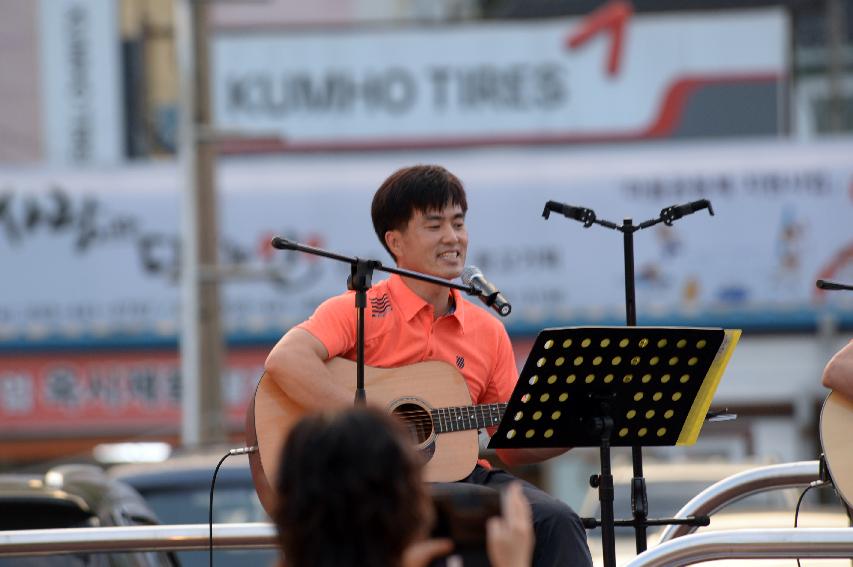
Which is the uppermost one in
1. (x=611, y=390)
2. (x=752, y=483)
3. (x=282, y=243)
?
(x=282, y=243)

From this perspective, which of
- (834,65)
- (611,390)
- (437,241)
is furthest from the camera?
(834,65)

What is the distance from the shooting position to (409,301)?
5141 millimetres

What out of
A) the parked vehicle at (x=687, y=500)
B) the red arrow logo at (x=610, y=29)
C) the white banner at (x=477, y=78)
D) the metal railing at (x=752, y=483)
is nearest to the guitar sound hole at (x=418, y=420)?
the metal railing at (x=752, y=483)

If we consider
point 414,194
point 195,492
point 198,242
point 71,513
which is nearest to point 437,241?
point 414,194

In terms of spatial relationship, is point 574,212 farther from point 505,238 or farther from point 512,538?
point 505,238

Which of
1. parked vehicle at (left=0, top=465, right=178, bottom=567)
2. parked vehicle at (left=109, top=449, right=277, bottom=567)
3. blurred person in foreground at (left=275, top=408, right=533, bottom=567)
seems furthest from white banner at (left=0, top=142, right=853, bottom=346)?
blurred person in foreground at (left=275, top=408, right=533, bottom=567)

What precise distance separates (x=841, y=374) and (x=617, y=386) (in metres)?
0.81

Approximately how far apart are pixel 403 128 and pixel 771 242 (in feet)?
14.6

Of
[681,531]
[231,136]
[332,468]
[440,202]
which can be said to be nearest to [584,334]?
[440,202]

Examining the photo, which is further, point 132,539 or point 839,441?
point 839,441

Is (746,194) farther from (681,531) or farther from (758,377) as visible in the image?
(681,531)

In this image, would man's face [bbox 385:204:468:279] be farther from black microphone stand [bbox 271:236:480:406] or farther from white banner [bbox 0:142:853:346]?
white banner [bbox 0:142:853:346]

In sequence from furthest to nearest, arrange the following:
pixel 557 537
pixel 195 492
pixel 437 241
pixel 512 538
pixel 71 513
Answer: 1. pixel 195 492
2. pixel 71 513
3. pixel 437 241
4. pixel 557 537
5. pixel 512 538

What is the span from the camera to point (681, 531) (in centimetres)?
544
